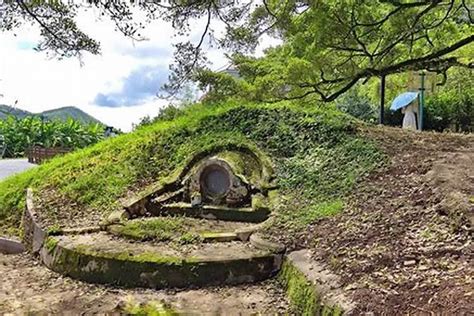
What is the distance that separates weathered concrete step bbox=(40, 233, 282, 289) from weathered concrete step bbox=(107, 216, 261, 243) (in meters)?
0.13

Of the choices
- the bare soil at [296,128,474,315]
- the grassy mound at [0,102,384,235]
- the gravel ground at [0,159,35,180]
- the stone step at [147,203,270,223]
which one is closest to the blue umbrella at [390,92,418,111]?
the grassy mound at [0,102,384,235]

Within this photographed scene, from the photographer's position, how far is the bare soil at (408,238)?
2867mm

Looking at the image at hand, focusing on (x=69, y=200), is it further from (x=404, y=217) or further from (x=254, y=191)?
(x=404, y=217)

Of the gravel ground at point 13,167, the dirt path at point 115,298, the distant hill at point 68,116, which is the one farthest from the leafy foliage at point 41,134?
the dirt path at point 115,298

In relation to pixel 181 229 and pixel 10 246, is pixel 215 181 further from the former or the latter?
pixel 10 246

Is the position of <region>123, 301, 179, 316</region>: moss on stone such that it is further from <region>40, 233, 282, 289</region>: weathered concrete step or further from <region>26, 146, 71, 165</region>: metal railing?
<region>26, 146, 71, 165</region>: metal railing

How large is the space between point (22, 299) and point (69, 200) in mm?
2621

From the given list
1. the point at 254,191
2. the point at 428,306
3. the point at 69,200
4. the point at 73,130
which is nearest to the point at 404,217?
the point at 428,306

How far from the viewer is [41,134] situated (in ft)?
67.2

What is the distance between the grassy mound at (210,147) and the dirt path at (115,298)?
3.18ft

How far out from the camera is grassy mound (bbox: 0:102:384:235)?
5820 mm

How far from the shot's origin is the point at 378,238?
156 inches

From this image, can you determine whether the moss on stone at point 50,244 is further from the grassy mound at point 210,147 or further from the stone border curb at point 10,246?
the stone border curb at point 10,246

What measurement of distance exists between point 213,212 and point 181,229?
0.78 m
